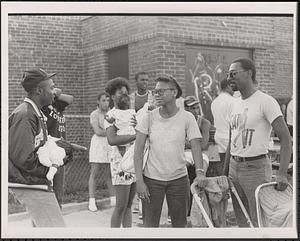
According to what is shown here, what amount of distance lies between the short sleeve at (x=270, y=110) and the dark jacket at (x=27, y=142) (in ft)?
6.92

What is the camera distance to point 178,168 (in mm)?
3654

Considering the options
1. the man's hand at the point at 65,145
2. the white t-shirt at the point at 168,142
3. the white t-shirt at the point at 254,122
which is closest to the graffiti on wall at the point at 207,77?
the white t-shirt at the point at 254,122

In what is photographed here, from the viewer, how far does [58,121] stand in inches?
166

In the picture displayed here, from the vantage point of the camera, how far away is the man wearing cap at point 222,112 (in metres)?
4.61

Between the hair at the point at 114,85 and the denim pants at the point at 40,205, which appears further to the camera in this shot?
the hair at the point at 114,85

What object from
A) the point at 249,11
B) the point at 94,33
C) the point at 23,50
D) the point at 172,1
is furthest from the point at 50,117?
the point at 249,11

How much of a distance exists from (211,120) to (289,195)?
49.3 inches

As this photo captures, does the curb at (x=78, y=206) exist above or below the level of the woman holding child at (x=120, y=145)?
below

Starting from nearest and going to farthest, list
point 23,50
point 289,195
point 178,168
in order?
point 178,168
point 289,195
point 23,50

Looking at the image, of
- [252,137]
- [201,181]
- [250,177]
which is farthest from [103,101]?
[250,177]

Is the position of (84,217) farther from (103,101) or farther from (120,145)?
(103,101)

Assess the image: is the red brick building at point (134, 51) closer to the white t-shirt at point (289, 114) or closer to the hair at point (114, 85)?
the white t-shirt at point (289, 114)

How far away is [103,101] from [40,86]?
0.74 metres

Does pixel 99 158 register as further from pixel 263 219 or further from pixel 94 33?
pixel 263 219
